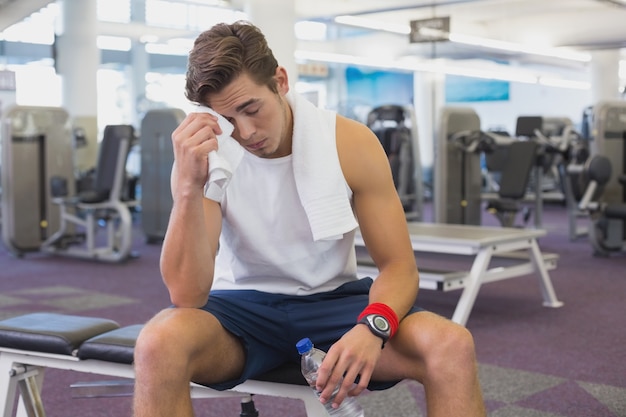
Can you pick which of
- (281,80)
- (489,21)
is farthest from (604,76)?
(281,80)

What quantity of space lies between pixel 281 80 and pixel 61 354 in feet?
2.62

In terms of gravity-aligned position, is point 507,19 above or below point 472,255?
above

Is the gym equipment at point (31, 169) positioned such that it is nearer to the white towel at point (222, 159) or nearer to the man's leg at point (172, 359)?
the white towel at point (222, 159)

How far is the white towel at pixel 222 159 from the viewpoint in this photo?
157 centimetres

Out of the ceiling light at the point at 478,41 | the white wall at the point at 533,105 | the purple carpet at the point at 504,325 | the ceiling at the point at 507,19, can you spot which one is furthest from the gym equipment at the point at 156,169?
the white wall at the point at 533,105

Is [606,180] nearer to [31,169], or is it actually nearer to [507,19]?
[31,169]

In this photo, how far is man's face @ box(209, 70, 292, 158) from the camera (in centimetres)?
163

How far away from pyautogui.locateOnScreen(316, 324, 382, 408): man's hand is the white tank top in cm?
29

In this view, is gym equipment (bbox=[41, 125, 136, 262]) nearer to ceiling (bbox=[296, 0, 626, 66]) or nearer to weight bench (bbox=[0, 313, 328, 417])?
weight bench (bbox=[0, 313, 328, 417])

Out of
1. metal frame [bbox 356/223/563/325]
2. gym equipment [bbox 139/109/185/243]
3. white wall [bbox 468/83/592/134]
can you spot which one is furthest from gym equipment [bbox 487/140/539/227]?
white wall [bbox 468/83/592/134]

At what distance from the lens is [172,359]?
4.78ft

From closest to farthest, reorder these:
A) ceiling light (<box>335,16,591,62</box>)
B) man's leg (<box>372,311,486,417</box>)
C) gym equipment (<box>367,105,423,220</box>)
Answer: man's leg (<box>372,311,486,417</box>) < gym equipment (<box>367,105,423,220</box>) < ceiling light (<box>335,16,591,62</box>)

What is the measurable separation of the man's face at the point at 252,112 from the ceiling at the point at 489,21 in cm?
898

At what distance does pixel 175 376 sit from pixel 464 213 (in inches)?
223
